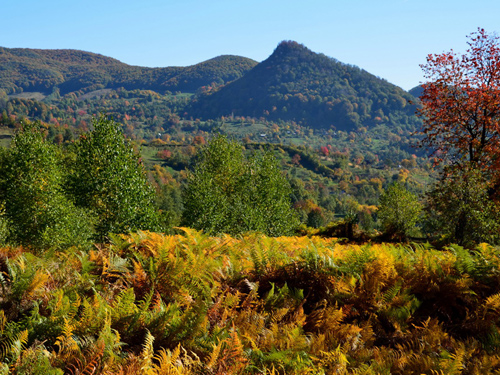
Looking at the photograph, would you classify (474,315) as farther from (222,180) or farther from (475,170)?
(222,180)

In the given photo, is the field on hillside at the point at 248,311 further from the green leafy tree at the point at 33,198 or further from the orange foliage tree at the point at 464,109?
the green leafy tree at the point at 33,198

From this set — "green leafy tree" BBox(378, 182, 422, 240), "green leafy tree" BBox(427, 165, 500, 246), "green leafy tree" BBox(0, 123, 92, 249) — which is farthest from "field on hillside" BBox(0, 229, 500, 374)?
"green leafy tree" BBox(378, 182, 422, 240)

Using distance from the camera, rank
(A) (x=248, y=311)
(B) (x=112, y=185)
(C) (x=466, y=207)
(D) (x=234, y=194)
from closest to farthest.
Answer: (A) (x=248, y=311), (C) (x=466, y=207), (B) (x=112, y=185), (D) (x=234, y=194)

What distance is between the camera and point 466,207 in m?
13.6

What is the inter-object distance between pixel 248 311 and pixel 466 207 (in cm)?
1269

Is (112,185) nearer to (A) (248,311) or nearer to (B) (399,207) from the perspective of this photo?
(A) (248,311)

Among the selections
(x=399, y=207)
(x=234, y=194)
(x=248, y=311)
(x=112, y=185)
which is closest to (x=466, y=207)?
(x=248, y=311)

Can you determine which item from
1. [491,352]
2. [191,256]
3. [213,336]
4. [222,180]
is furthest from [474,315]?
[222,180]

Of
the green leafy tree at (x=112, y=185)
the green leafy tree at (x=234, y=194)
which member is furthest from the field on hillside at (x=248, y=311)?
the green leafy tree at (x=234, y=194)

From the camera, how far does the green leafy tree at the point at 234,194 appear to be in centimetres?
3303

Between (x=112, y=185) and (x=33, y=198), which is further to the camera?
(x=33, y=198)

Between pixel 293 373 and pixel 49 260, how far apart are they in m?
3.31

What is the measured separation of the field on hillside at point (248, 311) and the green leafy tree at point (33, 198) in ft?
81.2

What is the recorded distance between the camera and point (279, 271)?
479cm
